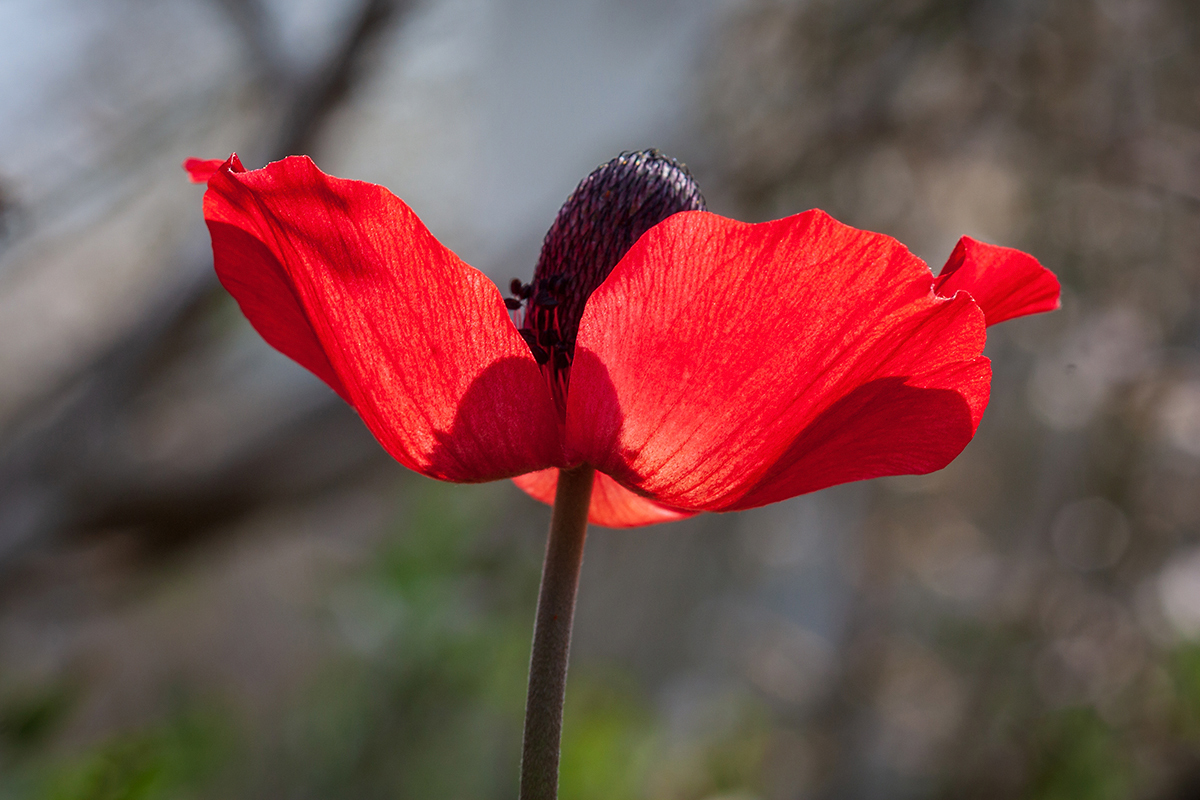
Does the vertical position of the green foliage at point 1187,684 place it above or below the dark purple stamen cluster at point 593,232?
below

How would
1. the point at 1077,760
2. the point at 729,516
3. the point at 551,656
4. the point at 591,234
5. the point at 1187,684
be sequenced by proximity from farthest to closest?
1. the point at 729,516
2. the point at 1077,760
3. the point at 1187,684
4. the point at 591,234
5. the point at 551,656

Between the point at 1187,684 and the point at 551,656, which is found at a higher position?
the point at 551,656

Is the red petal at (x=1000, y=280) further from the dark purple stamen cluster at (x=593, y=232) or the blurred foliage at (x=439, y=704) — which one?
the blurred foliage at (x=439, y=704)

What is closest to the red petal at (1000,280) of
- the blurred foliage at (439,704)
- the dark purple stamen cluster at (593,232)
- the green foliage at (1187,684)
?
the dark purple stamen cluster at (593,232)

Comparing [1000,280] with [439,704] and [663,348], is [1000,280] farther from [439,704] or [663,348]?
[439,704]

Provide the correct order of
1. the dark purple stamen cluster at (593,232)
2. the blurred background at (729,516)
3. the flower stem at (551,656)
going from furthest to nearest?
1. the blurred background at (729,516)
2. the dark purple stamen cluster at (593,232)
3. the flower stem at (551,656)

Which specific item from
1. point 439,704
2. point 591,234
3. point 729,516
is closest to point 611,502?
point 591,234
